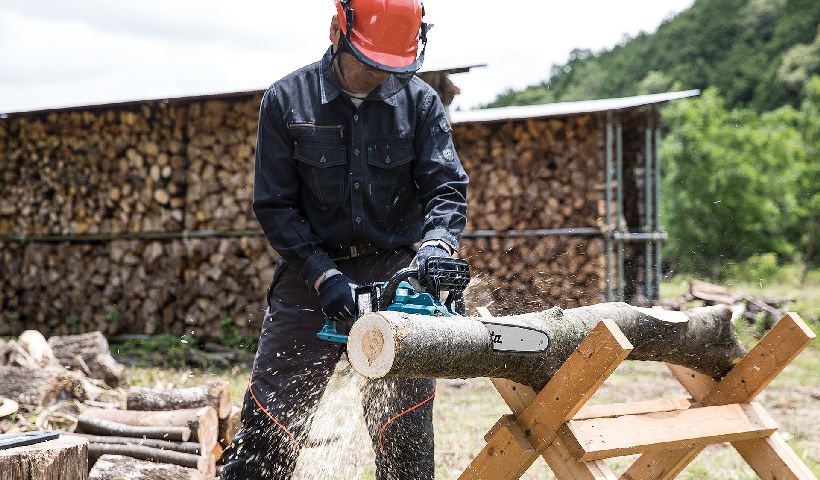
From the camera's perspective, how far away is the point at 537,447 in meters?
2.47

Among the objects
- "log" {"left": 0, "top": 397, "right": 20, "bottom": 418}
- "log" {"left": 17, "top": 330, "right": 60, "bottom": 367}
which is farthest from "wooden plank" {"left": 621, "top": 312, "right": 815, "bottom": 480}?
"log" {"left": 17, "top": 330, "right": 60, "bottom": 367}

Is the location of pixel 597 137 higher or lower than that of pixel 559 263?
higher

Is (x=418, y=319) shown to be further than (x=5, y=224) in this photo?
No

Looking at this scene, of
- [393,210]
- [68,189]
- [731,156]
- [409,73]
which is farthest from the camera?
[731,156]

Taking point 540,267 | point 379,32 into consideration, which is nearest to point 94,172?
point 540,267

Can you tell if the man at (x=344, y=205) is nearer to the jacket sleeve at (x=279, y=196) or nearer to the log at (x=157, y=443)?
the jacket sleeve at (x=279, y=196)

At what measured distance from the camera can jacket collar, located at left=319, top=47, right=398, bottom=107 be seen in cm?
296

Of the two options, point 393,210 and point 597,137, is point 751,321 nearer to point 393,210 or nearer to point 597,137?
point 597,137

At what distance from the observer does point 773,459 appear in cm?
307

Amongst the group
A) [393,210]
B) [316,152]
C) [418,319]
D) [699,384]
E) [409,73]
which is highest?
[409,73]

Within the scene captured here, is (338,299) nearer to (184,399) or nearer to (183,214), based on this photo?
(184,399)

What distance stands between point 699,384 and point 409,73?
1.54 m

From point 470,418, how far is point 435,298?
10.7ft

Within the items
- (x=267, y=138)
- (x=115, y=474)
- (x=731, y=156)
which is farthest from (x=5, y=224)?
(x=731, y=156)
